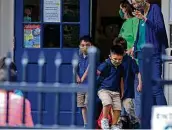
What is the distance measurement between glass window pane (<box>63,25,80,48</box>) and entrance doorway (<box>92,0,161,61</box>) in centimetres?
140

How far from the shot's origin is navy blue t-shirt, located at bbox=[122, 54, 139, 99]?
22.6 feet

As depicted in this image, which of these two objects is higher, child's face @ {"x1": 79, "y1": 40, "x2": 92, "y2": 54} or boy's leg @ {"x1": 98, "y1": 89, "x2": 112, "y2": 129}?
child's face @ {"x1": 79, "y1": 40, "x2": 92, "y2": 54}

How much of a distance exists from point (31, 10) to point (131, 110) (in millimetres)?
2186

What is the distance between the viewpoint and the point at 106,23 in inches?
423

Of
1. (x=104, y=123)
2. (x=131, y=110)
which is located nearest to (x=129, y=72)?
(x=131, y=110)

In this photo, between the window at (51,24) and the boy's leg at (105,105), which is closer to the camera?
the boy's leg at (105,105)

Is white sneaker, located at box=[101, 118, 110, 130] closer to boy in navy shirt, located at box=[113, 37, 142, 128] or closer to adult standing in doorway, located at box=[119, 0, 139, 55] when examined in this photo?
boy in navy shirt, located at box=[113, 37, 142, 128]

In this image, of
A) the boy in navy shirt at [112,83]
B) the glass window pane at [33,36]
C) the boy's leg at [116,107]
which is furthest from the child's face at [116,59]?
the glass window pane at [33,36]

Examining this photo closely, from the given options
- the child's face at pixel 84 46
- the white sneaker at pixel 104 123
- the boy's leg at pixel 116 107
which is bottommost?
the white sneaker at pixel 104 123

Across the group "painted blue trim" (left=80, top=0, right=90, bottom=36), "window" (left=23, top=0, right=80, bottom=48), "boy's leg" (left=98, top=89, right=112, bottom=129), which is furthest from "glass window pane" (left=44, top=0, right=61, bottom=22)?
"boy's leg" (left=98, top=89, right=112, bottom=129)

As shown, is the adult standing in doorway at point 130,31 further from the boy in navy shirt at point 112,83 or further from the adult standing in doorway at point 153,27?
the boy in navy shirt at point 112,83

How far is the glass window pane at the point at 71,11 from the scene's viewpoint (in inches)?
312

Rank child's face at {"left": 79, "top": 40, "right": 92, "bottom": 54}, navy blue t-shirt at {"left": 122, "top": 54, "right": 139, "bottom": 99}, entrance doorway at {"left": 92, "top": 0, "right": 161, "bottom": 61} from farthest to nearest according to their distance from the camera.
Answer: entrance doorway at {"left": 92, "top": 0, "right": 161, "bottom": 61}
child's face at {"left": 79, "top": 40, "right": 92, "bottom": 54}
navy blue t-shirt at {"left": 122, "top": 54, "right": 139, "bottom": 99}

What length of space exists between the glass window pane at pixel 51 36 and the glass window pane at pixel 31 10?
0.22 meters
